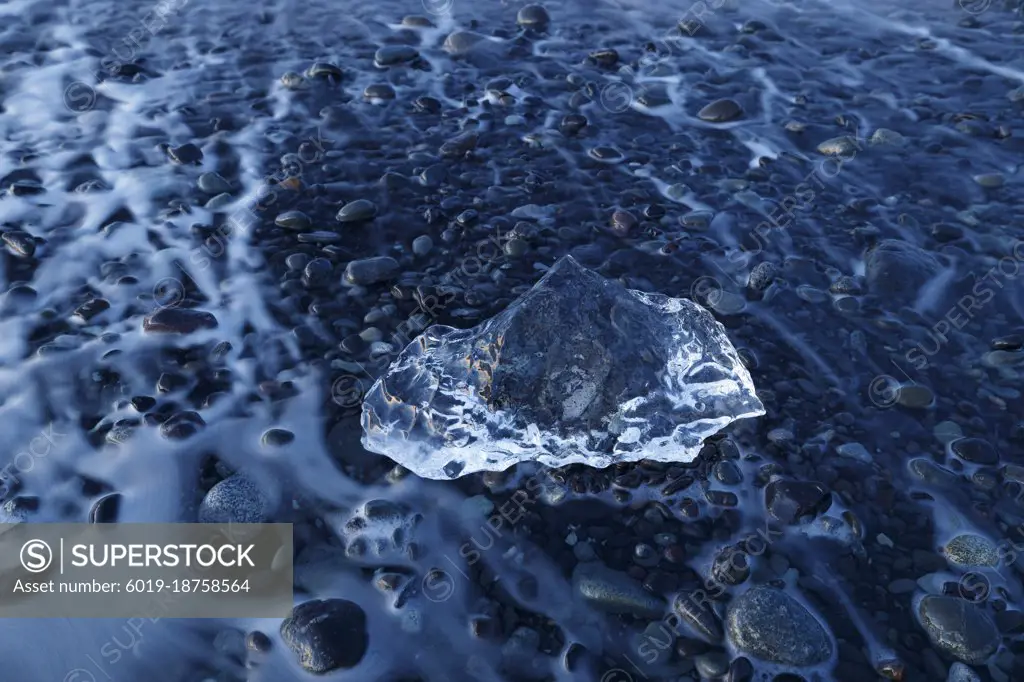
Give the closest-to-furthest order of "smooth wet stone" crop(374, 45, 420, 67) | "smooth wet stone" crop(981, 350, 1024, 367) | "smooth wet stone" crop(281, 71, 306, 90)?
"smooth wet stone" crop(981, 350, 1024, 367) → "smooth wet stone" crop(281, 71, 306, 90) → "smooth wet stone" crop(374, 45, 420, 67)

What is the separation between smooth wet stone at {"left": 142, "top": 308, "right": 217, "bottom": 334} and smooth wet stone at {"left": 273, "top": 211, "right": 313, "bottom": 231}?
2.83 ft

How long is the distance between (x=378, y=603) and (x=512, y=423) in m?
1.01

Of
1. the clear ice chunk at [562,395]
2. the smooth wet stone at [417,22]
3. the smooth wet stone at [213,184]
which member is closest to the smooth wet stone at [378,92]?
the smooth wet stone at [417,22]

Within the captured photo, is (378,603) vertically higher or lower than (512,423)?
lower

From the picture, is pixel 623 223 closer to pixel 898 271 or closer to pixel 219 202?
pixel 898 271

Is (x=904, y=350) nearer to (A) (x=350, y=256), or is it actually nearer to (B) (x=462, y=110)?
(A) (x=350, y=256)

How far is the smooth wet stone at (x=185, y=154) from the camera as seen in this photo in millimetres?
5582

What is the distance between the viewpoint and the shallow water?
310 cm

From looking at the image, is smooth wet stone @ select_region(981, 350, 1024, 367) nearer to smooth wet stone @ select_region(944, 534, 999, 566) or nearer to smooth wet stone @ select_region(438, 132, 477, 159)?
smooth wet stone @ select_region(944, 534, 999, 566)

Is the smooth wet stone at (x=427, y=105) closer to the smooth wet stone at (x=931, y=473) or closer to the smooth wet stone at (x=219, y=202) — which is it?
the smooth wet stone at (x=219, y=202)

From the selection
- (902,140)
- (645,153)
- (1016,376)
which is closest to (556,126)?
(645,153)

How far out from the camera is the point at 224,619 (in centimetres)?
309

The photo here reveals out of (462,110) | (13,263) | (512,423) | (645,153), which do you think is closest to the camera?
(512,423)

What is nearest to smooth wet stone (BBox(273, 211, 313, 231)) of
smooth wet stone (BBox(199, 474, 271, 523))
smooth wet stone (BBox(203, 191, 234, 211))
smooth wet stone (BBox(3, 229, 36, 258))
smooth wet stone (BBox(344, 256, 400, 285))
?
smooth wet stone (BBox(203, 191, 234, 211))
